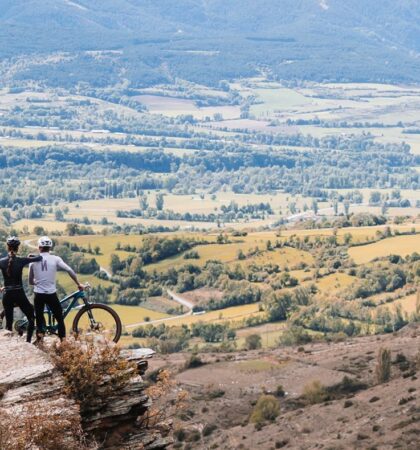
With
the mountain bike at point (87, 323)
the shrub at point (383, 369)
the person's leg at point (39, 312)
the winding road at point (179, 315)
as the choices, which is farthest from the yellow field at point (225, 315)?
the person's leg at point (39, 312)

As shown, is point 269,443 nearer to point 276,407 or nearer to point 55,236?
point 276,407

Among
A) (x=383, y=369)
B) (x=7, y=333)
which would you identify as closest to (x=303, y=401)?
(x=383, y=369)

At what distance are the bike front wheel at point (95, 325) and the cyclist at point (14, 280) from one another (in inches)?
30.8

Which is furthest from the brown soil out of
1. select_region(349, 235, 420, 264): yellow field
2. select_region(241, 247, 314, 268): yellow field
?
select_region(241, 247, 314, 268): yellow field

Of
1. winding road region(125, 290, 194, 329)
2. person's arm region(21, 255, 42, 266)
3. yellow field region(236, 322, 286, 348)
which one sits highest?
person's arm region(21, 255, 42, 266)

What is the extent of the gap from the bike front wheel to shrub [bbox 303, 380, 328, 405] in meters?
31.6

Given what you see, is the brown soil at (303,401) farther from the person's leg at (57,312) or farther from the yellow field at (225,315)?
the yellow field at (225,315)

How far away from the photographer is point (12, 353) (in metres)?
20.8

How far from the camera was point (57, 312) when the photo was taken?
21.7 metres

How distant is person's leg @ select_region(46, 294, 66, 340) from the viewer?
21688 millimetres

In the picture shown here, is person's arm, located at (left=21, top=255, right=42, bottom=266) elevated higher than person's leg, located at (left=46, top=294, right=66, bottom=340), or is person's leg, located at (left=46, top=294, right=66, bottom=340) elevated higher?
person's arm, located at (left=21, top=255, right=42, bottom=266)

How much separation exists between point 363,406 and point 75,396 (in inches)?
1205

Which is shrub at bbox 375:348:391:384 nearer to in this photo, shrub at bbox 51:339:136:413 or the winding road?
shrub at bbox 51:339:136:413

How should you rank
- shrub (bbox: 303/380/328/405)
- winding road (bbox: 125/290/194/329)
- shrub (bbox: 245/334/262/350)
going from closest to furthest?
1. shrub (bbox: 303/380/328/405)
2. shrub (bbox: 245/334/262/350)
3. winding road (bbox: 125/290/194/329)
